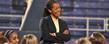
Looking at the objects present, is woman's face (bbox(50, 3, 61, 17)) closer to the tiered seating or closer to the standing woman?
the standing woman

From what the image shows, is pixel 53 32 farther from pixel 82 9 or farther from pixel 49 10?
pixel 82 9

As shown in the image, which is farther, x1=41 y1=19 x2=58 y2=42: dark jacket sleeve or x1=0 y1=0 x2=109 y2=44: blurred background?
x1=0 y1=0 x2=109 y2=44: blurred background

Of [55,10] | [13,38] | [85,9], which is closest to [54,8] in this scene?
[55,10]

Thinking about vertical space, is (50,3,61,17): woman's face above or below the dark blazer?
above

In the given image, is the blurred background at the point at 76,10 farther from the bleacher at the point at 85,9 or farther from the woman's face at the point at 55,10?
the woman's face at the point at 55,10

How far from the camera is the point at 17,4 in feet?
28.9

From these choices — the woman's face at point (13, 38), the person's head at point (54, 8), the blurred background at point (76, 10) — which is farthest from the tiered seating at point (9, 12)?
the woman's face at point (13, 38)

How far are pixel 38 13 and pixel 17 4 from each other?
4380 millimetres

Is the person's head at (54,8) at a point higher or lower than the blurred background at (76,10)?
higher

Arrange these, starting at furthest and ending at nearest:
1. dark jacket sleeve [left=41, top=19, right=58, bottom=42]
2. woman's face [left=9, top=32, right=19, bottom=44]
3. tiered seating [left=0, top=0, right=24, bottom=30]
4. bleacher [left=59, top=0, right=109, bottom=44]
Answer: bleacher [left=59, top=0, right=109, bottom=44]
tiered seating [left=0, top=0, right=24, bottom=30]
dark jacket sleeve [left=41, top=19, right=58, bottom=42]
woman's face [left=9, top=32, right=19, bottom=44]

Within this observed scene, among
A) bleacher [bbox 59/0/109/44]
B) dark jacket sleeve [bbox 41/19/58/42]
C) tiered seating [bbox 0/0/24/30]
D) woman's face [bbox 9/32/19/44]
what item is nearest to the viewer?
woman's face [bbox 9/32/19/44]

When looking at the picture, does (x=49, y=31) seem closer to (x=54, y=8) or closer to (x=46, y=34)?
(x=46, y=34)

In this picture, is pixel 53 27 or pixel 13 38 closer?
pixel 13 38

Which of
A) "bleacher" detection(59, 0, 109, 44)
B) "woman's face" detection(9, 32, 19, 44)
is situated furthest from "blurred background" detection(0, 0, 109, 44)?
"woman's face" detection(9, 32, 19, 44)
